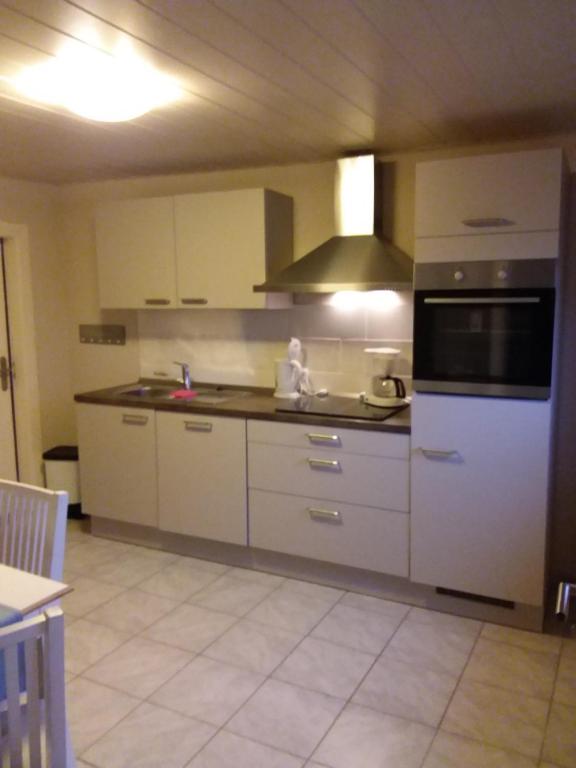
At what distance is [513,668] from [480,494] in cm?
70

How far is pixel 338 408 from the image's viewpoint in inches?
129

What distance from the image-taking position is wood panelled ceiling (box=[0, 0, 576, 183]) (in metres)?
1.73

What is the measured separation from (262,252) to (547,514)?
1.91 meters

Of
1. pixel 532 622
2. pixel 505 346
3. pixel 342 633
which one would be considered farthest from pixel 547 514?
pixel 342 633

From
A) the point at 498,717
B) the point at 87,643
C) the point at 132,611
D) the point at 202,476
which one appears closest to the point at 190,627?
the point at 132,611

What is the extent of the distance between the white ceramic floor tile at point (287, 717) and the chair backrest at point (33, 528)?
884 millimetres

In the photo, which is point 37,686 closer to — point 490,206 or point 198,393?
point 490,206

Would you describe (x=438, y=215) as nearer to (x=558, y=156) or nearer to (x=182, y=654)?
(x=558, y=156)

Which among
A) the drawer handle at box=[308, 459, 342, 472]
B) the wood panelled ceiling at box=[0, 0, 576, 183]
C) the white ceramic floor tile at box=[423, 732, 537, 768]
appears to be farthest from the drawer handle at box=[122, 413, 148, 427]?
the white ceramic floor tile at box=[423, 732, 537, 768]

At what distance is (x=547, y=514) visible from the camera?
277 cm

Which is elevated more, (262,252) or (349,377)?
(262,252)

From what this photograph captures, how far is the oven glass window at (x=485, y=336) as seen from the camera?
8.66 ft

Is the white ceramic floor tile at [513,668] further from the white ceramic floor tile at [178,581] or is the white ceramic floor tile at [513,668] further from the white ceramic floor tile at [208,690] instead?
the white ceramic floor tile at [178,581]

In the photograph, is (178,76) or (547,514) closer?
(178,76)
